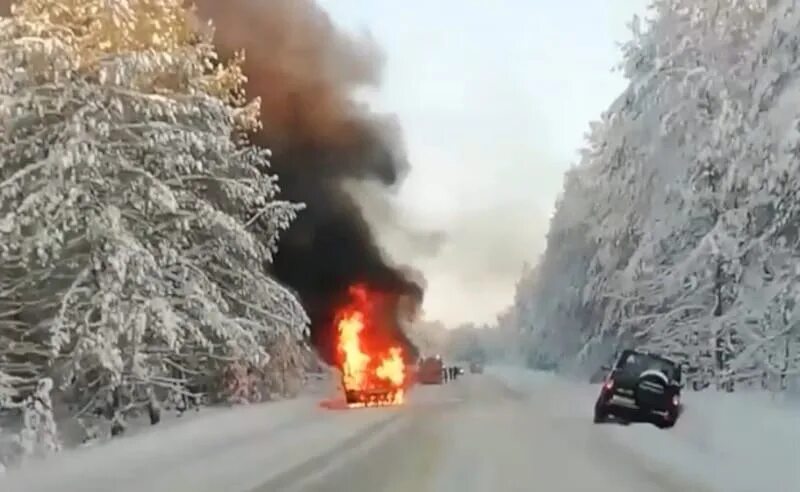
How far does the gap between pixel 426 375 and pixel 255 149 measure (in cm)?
4377

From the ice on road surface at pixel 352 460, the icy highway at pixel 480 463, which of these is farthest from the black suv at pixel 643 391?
the ice on road surface at pixel 352 460

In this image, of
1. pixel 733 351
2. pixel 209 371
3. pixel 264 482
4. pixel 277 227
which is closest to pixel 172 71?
pixel 277 227

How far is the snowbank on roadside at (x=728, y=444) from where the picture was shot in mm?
13031

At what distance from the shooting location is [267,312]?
2366 cm

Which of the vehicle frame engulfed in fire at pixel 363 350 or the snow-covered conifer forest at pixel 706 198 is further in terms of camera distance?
the vehicle frame engulfed in fire at pixel 363 350

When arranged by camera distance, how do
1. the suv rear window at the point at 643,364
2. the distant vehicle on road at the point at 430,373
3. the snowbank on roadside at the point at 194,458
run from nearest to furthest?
the snowbank on roadside at the point at 194,458, the suv rear window at the point at 643,364, the distant vehicle on road at the point at 430,373

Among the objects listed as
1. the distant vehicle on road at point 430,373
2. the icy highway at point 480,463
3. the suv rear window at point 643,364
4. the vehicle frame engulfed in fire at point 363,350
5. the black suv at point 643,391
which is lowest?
the icy highway at point 480,463

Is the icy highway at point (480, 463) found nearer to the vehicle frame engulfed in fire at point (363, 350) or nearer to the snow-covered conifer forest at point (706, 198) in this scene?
the snow-covered conifer forest at point (706, 198)

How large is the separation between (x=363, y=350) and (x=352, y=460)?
1718cm

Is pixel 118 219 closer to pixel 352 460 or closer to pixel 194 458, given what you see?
pixel 194 458

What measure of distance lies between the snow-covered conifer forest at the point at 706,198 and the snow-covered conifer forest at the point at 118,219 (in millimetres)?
9891

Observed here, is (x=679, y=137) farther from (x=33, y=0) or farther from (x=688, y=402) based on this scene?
(x=33, y=0)

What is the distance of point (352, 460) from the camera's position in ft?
52.6

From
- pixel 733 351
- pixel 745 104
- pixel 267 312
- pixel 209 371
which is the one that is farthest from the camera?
pixel 733 351
